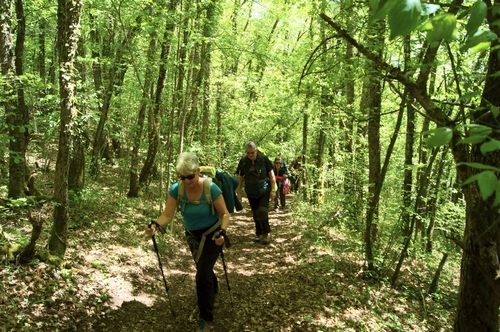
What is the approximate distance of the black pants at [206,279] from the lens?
447 cm

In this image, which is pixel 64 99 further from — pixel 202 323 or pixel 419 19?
pixel 419 19

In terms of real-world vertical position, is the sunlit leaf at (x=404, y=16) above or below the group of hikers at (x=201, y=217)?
above

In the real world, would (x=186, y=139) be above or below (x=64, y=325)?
above

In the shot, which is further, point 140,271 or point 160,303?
point 140,271

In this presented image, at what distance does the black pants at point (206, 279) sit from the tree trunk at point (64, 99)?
2497 mm

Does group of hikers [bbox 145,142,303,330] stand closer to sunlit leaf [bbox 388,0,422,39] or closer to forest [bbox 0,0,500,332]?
forest [bbox 0,0,500,332]

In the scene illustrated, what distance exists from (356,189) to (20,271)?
276 inches

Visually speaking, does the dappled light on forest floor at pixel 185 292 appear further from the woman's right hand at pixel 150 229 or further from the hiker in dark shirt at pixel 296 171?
the hiker in dark shirt at pixel 296 171

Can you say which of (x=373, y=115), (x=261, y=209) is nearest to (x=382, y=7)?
(x=373, y=115)

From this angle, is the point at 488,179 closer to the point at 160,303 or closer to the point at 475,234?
the point at 475,234

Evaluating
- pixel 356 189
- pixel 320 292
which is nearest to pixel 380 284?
pixel 320 292

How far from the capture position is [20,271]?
481cm

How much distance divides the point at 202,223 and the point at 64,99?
9.63 ft

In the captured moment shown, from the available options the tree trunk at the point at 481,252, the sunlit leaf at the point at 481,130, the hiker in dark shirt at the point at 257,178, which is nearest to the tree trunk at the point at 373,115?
the tree trunk at the point at 481,252
